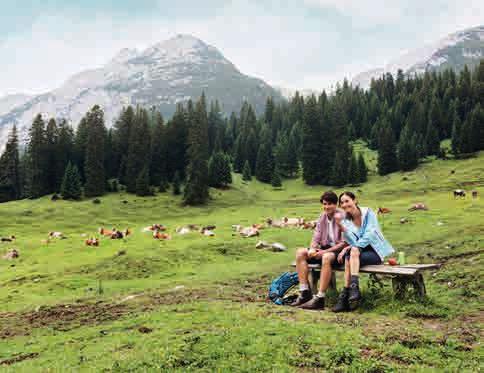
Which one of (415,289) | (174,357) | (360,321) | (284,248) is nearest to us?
(174,357)

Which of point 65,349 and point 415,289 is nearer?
point 65,349

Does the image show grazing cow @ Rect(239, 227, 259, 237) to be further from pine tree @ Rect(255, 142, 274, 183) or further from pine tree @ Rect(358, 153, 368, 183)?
pine tree @ Rect(255, 142, 274, 183)

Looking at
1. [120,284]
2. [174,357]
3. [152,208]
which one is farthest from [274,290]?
[152,208]

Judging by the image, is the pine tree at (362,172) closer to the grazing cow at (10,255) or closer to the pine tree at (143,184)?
the pine tree at (143,184)

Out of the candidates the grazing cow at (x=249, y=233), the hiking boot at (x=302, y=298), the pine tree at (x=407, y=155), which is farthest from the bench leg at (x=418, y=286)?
the pine tree at (x=407, y=155)

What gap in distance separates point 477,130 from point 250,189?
62459 mm

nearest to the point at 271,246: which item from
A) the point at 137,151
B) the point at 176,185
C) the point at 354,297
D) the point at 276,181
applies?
the point at 354,297

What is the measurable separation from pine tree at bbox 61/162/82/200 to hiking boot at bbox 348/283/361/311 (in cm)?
7880

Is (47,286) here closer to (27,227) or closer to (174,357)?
(174,357)

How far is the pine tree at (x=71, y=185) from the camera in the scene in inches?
3091

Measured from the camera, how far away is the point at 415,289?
31.9 feet

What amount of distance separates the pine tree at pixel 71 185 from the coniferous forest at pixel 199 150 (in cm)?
20

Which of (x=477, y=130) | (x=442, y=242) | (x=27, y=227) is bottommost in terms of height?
(x=27, y=227)

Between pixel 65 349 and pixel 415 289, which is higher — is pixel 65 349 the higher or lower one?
the lower one
